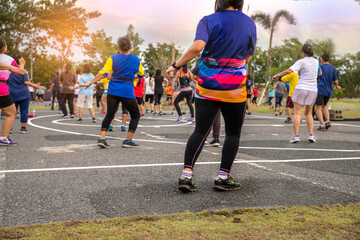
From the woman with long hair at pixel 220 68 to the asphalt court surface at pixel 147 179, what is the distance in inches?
15.8

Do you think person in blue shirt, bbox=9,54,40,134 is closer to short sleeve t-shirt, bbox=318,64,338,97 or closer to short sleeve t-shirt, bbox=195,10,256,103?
short sleeve t-shirt, bbox=195,10,256,103

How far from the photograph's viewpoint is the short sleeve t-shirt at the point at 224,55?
359 centimetres

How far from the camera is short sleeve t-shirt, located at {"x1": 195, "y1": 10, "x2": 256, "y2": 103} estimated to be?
11.8ft

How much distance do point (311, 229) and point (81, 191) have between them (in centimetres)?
214

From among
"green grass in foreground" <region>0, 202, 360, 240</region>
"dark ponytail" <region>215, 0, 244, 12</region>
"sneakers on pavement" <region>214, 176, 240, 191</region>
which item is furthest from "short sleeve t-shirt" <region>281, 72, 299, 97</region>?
"green grass in foreground" <region>0, 202, 360, 240</region>

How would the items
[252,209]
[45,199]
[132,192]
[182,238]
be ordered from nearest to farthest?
[182,238]
[252,209]
[45,199]
[132,192]

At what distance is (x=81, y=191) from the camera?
3621mm

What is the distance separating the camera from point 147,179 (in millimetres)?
4160

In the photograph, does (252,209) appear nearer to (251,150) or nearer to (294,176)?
(294,176)

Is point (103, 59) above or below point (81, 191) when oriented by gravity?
above

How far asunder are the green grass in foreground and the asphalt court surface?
25cm

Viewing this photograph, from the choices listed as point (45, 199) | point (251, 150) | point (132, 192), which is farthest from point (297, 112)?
point (45, 199)

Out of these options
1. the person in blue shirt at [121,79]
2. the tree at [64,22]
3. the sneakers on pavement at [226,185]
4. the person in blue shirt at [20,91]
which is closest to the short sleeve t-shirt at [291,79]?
the person in blue shirt at [121,79]

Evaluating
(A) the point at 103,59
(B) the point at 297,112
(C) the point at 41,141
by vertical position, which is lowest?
(C) the point at 41,141
